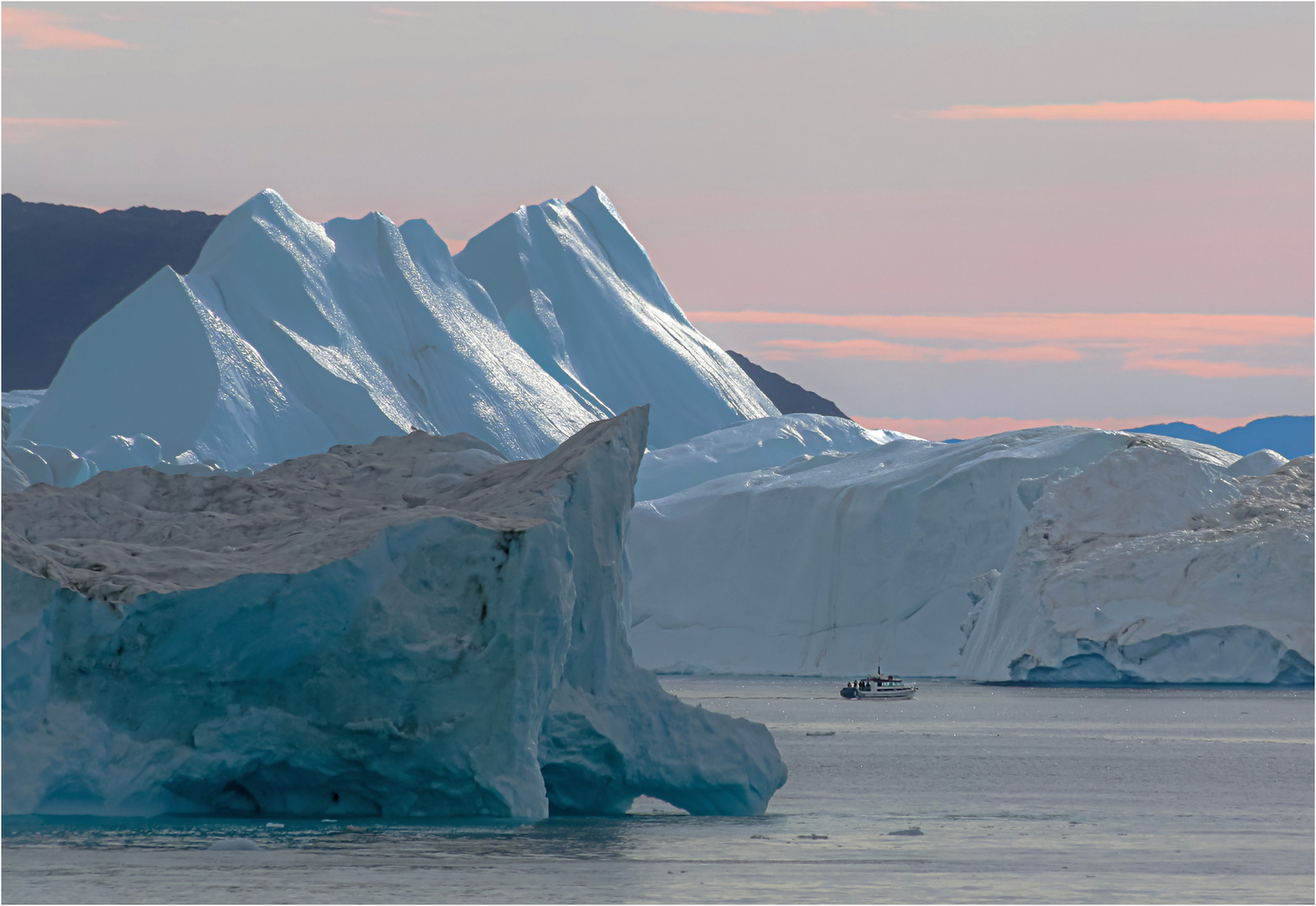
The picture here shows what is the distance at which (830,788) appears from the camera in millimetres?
20828

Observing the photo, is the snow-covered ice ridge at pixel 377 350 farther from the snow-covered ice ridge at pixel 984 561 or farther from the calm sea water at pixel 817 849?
the calm sea water at pixel 817 849

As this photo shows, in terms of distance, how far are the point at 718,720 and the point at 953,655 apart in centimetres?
3562

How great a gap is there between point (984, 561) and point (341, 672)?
120ft

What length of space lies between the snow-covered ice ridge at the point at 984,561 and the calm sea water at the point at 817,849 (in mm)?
14586

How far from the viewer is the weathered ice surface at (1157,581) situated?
38.8 m

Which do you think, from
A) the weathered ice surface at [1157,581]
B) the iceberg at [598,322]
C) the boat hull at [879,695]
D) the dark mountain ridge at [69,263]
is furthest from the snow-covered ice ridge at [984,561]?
the dark mountain ridge at [69,263]

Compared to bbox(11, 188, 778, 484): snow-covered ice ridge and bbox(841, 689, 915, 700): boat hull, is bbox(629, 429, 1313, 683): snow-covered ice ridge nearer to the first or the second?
bbox(841, 689, 915, 700): boat hull

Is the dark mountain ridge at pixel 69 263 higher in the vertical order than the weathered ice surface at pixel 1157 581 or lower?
higher

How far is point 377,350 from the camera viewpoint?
2124 inches

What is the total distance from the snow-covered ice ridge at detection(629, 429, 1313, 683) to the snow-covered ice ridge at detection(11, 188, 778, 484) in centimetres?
518

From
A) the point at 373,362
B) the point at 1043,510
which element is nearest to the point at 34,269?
the point at 373,362

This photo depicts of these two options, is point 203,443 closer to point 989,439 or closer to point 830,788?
point 989,439

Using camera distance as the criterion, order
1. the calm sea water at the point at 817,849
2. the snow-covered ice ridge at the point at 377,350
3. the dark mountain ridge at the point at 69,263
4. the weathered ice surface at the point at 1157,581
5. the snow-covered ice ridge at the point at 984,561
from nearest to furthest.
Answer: the calm sea water at the point at 817,849
the weathered ice surface at the point at 1157,581
the snow-covered ice ridge at the point at 984,561
the snow-covered ice ridge at the point at 377,350
the dark mountain ridge at the point at 69,263

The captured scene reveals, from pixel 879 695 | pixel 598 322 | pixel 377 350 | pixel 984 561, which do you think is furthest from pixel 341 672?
pixel 598 322
